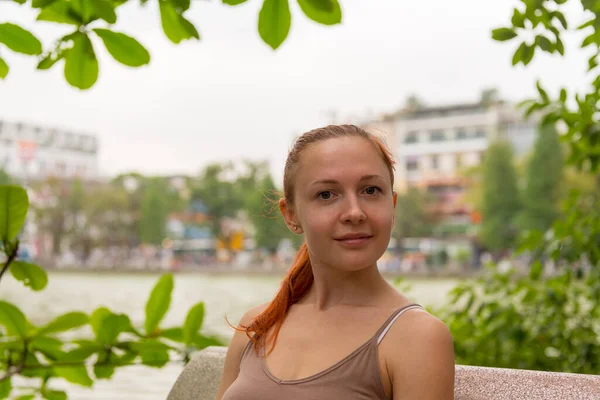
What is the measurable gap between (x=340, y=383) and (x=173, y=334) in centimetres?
33

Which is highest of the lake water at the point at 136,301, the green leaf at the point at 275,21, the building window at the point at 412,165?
the green leaf at the point at 275,21

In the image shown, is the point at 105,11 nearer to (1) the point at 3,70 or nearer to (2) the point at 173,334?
(1) the point at 3,70

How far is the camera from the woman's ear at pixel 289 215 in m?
1.07

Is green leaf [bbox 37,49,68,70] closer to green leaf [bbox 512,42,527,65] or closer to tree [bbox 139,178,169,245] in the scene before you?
green leaf [bbox 512,42,527,65]

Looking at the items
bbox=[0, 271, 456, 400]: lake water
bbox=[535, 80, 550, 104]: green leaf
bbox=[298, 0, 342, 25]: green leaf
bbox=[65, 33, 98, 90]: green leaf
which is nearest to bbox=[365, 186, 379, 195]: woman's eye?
bbox=[298, 0, 342, 25]: green leaf

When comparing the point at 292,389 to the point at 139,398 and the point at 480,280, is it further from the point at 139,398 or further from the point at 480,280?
the point at 139,398

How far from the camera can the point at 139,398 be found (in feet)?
22.5

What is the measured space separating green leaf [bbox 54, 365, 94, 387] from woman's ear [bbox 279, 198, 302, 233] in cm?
38

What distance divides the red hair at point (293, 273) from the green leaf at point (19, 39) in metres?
0.36

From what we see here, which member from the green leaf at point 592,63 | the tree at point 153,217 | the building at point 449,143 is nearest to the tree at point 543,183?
the building at point 449,143

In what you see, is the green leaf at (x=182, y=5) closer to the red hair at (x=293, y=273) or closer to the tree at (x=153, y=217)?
the red hair at (x=293, y=273)

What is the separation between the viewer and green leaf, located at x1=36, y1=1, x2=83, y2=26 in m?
0.91

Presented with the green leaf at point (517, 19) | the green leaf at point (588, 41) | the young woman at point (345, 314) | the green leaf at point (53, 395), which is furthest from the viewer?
the green leaf at point (588, 41)

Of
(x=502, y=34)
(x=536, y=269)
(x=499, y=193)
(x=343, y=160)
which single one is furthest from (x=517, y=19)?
(x=499, y=193)
